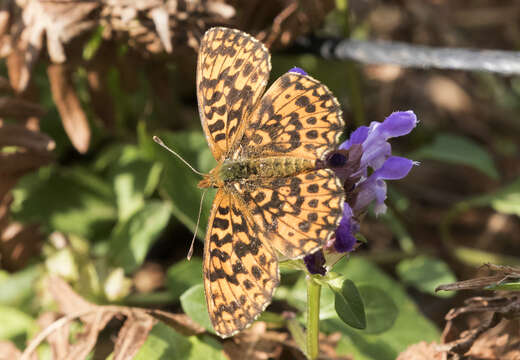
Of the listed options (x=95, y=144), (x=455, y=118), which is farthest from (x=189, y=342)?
(x=455, y=118)

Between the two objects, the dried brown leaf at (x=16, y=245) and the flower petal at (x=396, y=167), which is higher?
the flower petal at (x=396, y=167)

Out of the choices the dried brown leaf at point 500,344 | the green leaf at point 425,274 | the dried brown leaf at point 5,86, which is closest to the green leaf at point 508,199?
the green leaf at point 425,274

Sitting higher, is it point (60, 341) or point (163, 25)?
point (163, 25)

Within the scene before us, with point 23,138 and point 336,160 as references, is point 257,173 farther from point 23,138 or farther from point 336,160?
point 23,138

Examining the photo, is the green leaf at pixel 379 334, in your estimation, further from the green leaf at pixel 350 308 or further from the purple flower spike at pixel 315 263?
the purple flower spike at pixel 315 263

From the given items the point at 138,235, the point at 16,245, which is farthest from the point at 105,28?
the point at 16,245

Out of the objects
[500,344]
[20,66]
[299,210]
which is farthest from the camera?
[20,66]

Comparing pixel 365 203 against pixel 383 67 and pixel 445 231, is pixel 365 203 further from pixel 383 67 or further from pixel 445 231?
pixel 383 67
